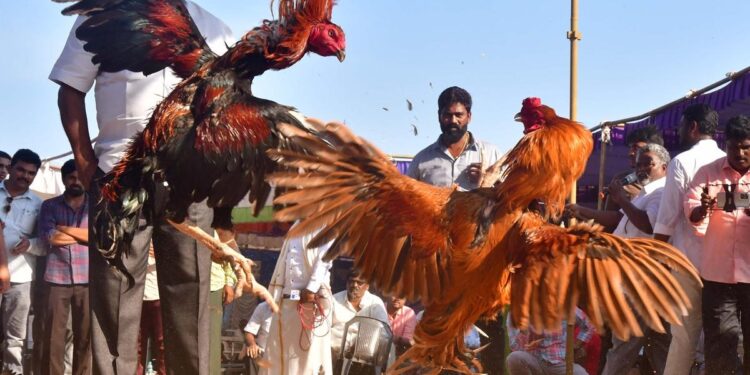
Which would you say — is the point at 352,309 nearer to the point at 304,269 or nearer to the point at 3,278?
the point at 304,269

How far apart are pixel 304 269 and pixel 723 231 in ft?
10.4

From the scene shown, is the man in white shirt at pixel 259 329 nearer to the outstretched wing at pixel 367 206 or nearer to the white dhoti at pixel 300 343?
the white dhoti at pixel 300 343

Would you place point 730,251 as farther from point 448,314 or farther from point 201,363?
point 201,363

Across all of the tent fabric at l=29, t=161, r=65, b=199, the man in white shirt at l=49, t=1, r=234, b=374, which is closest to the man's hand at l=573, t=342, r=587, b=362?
the man in white shirt at l=49, t=1, r=234, b=374

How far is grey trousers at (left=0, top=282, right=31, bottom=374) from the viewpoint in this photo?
8148mm

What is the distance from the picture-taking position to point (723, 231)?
17.9 feet

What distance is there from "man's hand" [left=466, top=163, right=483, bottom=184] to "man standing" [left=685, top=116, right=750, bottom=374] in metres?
1.33

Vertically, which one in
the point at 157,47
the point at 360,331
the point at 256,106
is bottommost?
the point at 360,331

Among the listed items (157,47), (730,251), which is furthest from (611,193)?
(157,47)

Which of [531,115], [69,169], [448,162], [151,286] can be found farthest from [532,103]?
[69,169]

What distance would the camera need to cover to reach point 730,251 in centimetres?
536

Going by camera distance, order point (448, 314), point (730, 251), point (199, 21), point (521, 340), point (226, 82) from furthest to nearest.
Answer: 1. point (521, 340)
2. point (730, 251)
3. point (199, 21)
4. point (448, 314)
5. point (226, 82)

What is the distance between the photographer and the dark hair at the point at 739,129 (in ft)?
17.5

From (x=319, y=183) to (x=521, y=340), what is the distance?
10.8 ft
